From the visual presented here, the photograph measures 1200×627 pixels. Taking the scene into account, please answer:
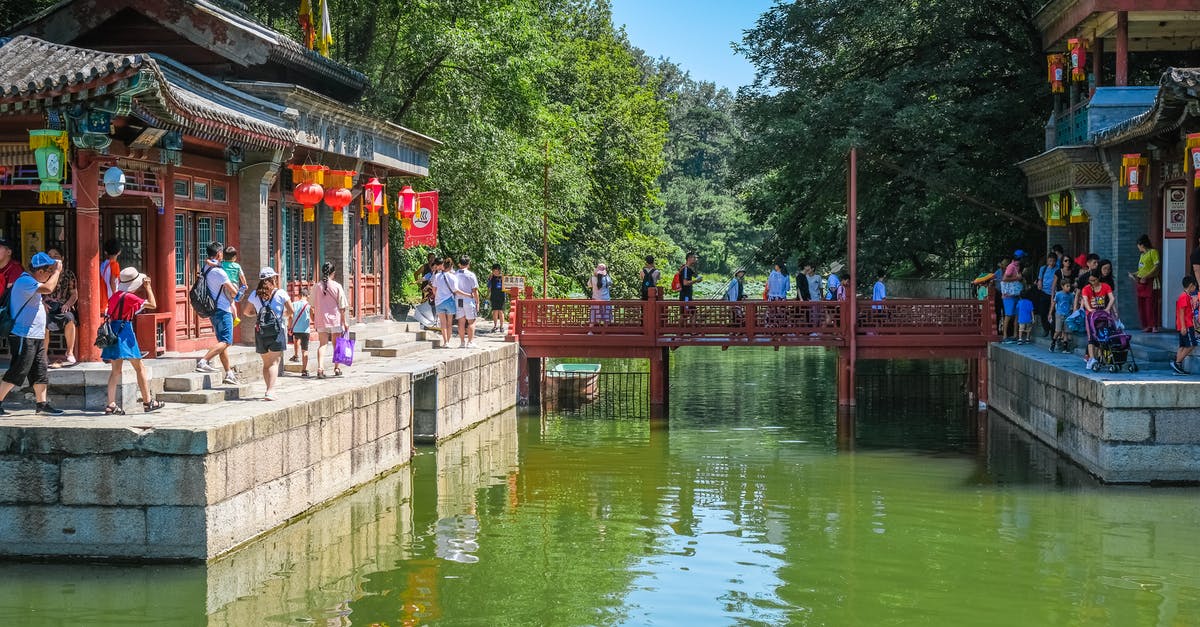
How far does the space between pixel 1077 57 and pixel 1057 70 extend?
789 mm

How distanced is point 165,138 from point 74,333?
269 centimetres

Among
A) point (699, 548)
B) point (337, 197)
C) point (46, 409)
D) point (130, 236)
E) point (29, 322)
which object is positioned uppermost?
point (337, 197)

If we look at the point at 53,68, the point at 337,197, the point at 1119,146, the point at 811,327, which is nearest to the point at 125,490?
the point at 53,68

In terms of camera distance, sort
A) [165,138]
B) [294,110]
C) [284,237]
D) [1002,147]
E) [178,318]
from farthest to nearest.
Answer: [1002,147] → [284,237] → [294,110] → [178,318] → [165,138]

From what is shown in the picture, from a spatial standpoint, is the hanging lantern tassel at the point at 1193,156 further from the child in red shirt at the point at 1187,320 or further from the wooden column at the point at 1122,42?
the wooden column at the point at 1122,42

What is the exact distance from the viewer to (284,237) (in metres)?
20.7

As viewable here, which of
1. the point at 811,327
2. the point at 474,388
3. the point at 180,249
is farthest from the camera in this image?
the point at 811,327

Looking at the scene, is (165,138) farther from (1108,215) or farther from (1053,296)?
(1108,215)

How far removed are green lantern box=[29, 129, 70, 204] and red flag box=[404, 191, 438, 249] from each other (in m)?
11.5

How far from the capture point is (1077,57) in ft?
74.1

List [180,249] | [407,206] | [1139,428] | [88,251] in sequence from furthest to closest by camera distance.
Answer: [407,206] → [180,249] → [1139,428] → [88,251]

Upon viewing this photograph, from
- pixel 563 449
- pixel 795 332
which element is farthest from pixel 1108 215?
pixel 563 449

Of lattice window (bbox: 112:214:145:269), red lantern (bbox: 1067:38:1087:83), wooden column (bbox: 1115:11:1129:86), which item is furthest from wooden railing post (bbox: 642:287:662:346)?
lattice window (bbox: 112:214:145:269)

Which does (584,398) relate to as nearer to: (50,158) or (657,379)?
(657,379)
